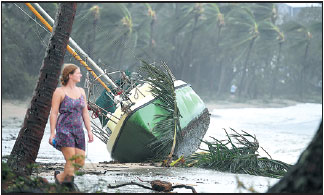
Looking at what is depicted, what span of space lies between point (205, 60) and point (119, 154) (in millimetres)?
59767

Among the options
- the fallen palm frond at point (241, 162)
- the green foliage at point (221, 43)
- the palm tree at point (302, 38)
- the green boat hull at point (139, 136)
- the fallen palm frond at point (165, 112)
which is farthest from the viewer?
the palm tree at point (302, 38)

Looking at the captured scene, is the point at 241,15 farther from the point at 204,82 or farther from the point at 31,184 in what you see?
the point at 31,184

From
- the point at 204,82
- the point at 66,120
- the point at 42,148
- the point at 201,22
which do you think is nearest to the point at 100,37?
the point at 201,22

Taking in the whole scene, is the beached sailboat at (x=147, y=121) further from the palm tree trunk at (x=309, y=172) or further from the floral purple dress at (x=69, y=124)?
the palm tree trunk at (x=309, y=172)

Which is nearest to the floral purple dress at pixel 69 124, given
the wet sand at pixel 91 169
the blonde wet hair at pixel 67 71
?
the blonde wet hair at pixel 67 71

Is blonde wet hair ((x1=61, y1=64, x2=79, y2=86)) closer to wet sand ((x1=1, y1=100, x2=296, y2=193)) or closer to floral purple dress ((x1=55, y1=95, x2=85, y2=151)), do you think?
floral purple dress ((x1=55, y1=95, x2=85, y2=151))

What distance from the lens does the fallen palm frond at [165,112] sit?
11.5 meters

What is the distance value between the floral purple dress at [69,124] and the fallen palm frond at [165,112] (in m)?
5.34

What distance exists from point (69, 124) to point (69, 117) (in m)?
0.07

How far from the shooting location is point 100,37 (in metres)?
53.5

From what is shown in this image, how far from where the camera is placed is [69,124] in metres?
6.02

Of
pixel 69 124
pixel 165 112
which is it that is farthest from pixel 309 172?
pixel 165 112

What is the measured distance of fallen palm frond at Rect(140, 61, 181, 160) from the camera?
11.5m

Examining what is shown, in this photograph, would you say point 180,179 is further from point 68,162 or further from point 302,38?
point 302,38
